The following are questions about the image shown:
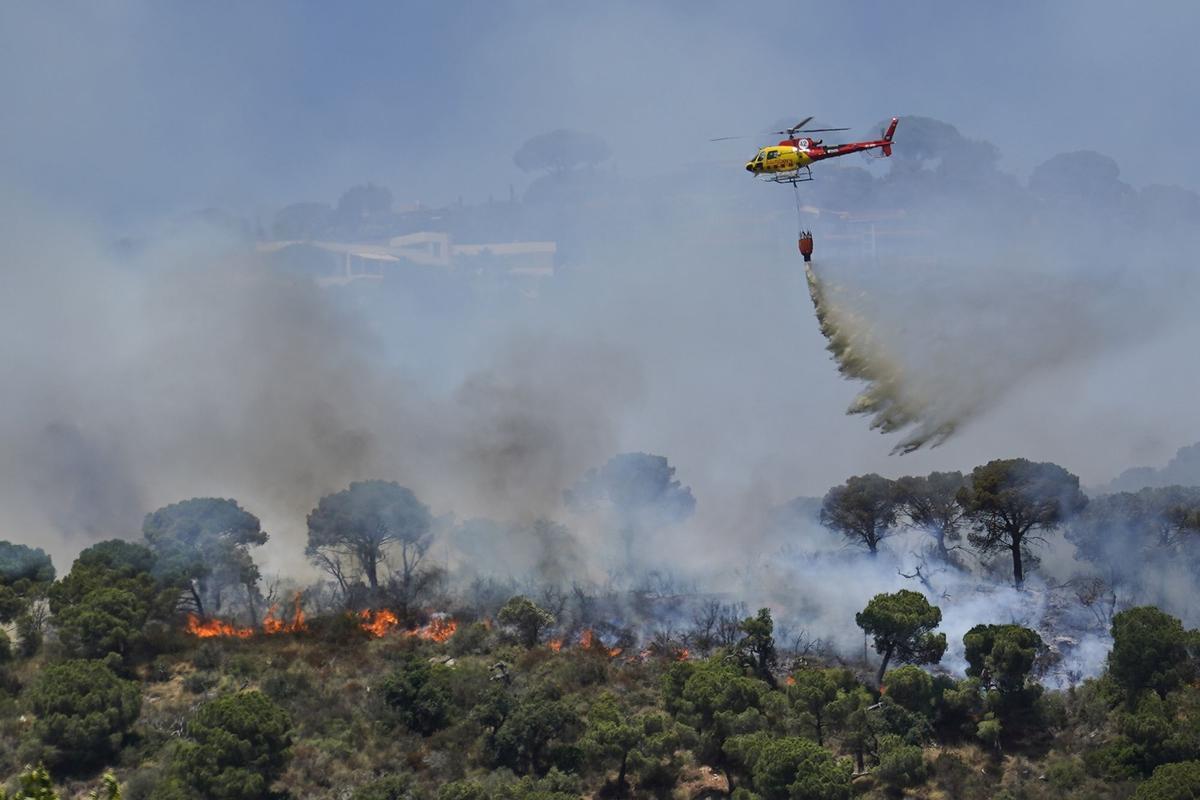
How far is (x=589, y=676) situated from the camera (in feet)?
181

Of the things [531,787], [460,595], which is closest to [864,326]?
[460,595]

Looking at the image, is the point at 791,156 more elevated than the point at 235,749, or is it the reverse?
the point at 791,156

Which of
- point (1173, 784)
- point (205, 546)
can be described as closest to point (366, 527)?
→ point (205, 546)

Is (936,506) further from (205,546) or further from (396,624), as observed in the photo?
(205,546)

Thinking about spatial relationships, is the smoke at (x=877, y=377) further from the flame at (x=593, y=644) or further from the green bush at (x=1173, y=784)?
the green bush at (x=1173, y=784)

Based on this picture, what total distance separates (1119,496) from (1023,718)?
17.2 metres

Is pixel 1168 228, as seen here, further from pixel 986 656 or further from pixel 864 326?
pixel 986 656

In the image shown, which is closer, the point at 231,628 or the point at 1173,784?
the point at 1173,784

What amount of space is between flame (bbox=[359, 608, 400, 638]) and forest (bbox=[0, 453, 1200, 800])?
19 cm

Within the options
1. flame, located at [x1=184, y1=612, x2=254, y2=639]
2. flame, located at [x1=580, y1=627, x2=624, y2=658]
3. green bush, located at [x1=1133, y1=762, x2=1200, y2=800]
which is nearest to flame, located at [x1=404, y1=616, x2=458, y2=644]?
flame, located at [x1=580, y1=627, x2=624, y2=658]

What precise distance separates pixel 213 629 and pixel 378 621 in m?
8.07

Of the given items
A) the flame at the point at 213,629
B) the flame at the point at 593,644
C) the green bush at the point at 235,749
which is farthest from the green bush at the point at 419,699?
the flame at the point at 213,629

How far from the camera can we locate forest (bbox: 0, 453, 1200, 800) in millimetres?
45438

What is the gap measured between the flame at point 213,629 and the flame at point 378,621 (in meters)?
5.49
